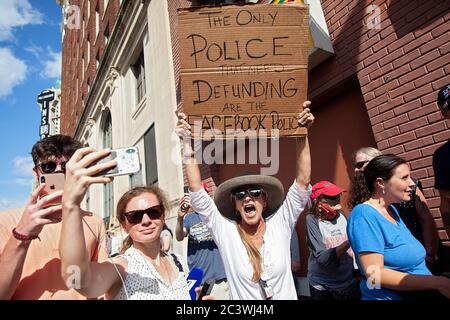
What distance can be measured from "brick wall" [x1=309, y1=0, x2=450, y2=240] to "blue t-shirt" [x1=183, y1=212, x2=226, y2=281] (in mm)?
2130

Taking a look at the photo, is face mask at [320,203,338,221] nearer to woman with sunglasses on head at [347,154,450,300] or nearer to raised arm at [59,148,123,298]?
woman with sunglasses on head at [347,154,450,300]

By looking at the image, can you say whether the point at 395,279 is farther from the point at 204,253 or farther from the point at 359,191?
the point at 204,253

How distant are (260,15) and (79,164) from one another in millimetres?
1628

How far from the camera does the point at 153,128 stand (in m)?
10.2

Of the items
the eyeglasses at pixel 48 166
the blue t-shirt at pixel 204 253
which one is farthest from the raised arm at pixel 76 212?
the blue t-shirt at pixel 204 253

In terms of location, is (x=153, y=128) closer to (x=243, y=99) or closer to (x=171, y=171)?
(x=171, y=171)

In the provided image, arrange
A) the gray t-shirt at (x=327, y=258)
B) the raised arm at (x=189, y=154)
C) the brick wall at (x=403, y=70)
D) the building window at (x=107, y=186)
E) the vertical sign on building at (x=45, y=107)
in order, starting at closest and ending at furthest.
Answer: the raised arm at (x=189, y=154), the gray t-shirt at (x=327, y=258), the brick wall at (x=403, y=70), the building window at (x=107, y=186), the vertical sign on building at (x=45, y=107)

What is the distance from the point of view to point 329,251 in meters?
2.81

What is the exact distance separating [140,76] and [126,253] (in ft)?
37.3

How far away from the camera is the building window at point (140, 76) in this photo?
38.9ft

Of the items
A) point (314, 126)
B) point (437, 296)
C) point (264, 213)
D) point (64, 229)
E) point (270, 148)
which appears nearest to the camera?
point (64, 229)

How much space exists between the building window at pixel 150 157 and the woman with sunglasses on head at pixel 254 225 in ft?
26.2

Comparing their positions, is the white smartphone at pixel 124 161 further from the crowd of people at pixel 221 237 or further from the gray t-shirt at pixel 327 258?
the gray t-shirt at pixel 327 258
